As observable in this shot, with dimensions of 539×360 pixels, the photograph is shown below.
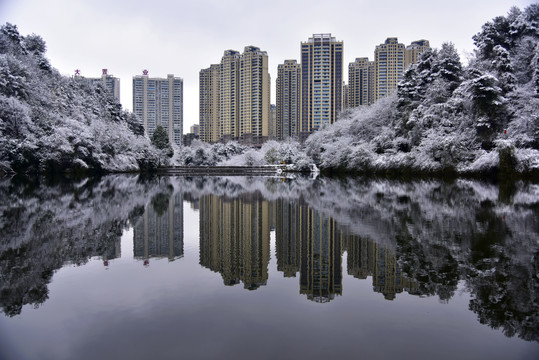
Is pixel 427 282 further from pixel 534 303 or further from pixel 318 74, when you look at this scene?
pixel 318 74

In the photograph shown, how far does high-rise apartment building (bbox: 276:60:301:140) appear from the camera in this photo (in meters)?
115

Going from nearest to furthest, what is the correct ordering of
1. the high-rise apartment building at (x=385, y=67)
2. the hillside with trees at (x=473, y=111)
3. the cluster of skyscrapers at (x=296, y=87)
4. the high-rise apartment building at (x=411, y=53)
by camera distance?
1. the hillside with trees at (x=473, y=111)
2. the cluster of skyscrapers at (x=296, y=87)
3. the high-rise apartment building at (x=385, y=67)
4. the high-rise apartment building at (x=411, y=53)

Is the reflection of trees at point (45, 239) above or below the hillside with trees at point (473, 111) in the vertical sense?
below

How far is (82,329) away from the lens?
3.58 m

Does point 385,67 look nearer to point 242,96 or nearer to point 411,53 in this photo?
point 411,53

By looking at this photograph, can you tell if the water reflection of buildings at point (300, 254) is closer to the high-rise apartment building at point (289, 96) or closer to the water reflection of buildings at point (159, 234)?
the water reflection of buildings at point (159, 234)

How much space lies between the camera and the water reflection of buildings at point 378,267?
4.79 metres

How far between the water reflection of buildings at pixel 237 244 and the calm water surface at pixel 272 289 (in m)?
0.04

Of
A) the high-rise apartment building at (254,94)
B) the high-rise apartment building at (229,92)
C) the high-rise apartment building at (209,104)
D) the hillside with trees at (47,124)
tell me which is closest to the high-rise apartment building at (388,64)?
the high-rise apartment building at (254,94)

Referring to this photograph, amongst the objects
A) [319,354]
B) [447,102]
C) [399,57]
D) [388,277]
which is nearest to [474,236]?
[388,277]

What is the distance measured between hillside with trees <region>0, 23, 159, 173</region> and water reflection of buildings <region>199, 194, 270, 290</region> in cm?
2661

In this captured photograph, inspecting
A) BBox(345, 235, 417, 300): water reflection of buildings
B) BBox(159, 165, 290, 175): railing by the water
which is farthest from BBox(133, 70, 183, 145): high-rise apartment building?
BBox(345, 235, 417, 300): water reflection of buildings

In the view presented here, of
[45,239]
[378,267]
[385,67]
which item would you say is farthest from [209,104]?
[378,267]

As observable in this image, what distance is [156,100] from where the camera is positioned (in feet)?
465
